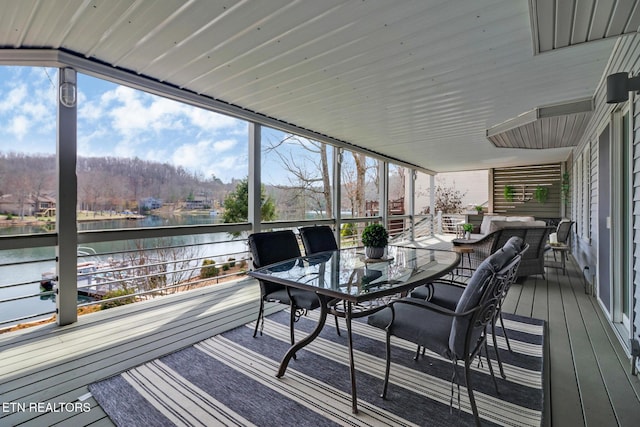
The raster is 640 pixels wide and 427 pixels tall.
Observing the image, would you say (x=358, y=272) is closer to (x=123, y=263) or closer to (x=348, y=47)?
(x=348, y=47)

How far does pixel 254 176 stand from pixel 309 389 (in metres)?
3.05

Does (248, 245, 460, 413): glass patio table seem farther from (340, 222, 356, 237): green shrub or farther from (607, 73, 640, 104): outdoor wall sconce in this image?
(340, 222, 356, 237): green shrub

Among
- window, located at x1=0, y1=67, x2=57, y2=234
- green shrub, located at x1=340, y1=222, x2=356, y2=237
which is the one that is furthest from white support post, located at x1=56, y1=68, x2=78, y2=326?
green shrub, located at x1=340, y1=222, x2=356, y2=237

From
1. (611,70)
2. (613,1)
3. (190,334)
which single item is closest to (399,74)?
(613,1)

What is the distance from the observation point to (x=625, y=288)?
2.47 m

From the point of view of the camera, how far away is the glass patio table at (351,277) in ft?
5.59

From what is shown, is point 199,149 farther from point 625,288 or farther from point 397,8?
point 625,288

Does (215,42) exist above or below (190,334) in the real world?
above

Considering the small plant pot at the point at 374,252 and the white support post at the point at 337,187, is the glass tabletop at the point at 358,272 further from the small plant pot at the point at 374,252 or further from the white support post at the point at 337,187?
the white support post at the point at 337,187

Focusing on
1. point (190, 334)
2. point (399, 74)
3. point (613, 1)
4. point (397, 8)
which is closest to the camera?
point (613, 1)

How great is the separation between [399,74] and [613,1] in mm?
1592

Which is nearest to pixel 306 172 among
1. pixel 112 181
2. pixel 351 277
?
pixel 112 181

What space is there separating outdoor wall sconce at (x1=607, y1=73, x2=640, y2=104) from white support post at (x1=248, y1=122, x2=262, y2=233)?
11.9 ft

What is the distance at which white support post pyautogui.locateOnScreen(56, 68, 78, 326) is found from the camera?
2580mm
